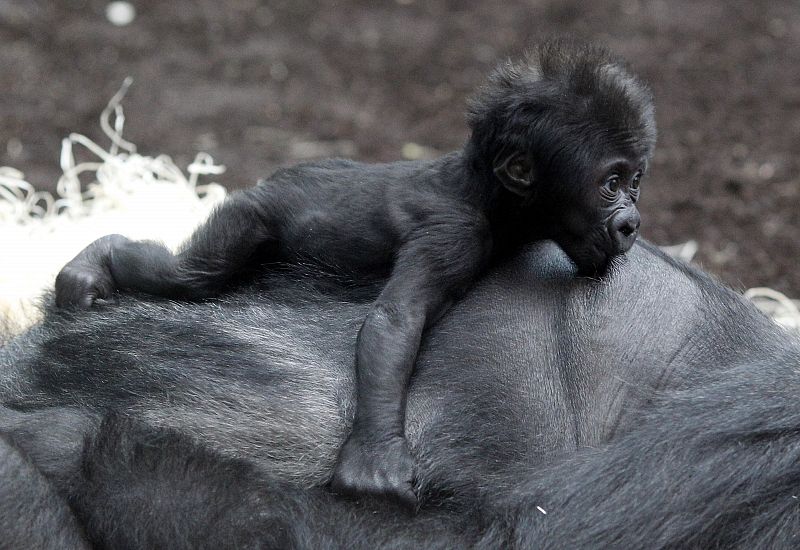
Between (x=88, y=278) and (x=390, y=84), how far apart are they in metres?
3.46

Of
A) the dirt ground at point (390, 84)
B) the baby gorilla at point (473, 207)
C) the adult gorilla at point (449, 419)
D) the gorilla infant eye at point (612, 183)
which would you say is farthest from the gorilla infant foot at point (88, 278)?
the dirt ground at point (390, 84)

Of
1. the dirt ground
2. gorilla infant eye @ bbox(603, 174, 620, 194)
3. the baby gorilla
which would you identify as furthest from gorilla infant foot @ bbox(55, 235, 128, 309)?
the dirt ground

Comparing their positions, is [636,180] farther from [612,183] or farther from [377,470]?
[377,470]

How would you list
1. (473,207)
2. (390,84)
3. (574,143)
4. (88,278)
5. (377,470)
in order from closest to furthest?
(377,470)
(574,143)
(473,207)
(88,278)
(390,84)

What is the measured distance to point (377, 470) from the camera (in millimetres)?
2021

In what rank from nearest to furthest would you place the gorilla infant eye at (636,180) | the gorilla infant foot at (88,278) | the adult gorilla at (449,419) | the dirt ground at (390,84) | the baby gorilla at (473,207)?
the adult gorilla at (449,419), the baby gorilla at (473,207), the gorilla infant eye at (636,180), the gorilla infant foot at (88,278), the dirt ground at (390,84)

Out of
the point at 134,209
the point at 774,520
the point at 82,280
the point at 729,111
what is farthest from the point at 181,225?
the point at 729,111

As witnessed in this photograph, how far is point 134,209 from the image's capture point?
3717 mm

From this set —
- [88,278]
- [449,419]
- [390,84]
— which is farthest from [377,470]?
[390,84]

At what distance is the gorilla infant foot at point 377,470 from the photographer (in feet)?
6.61

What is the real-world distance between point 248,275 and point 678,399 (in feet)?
3.14

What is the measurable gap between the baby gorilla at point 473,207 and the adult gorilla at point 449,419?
0.27 feet

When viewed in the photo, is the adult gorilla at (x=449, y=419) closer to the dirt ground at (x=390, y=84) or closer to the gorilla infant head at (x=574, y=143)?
the gorilla infant head at (x=574, y=143)

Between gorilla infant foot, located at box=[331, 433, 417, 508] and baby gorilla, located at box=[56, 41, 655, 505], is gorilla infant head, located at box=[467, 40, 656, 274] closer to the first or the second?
baby gorilla, located at box=[56, 41, 655, 505]
